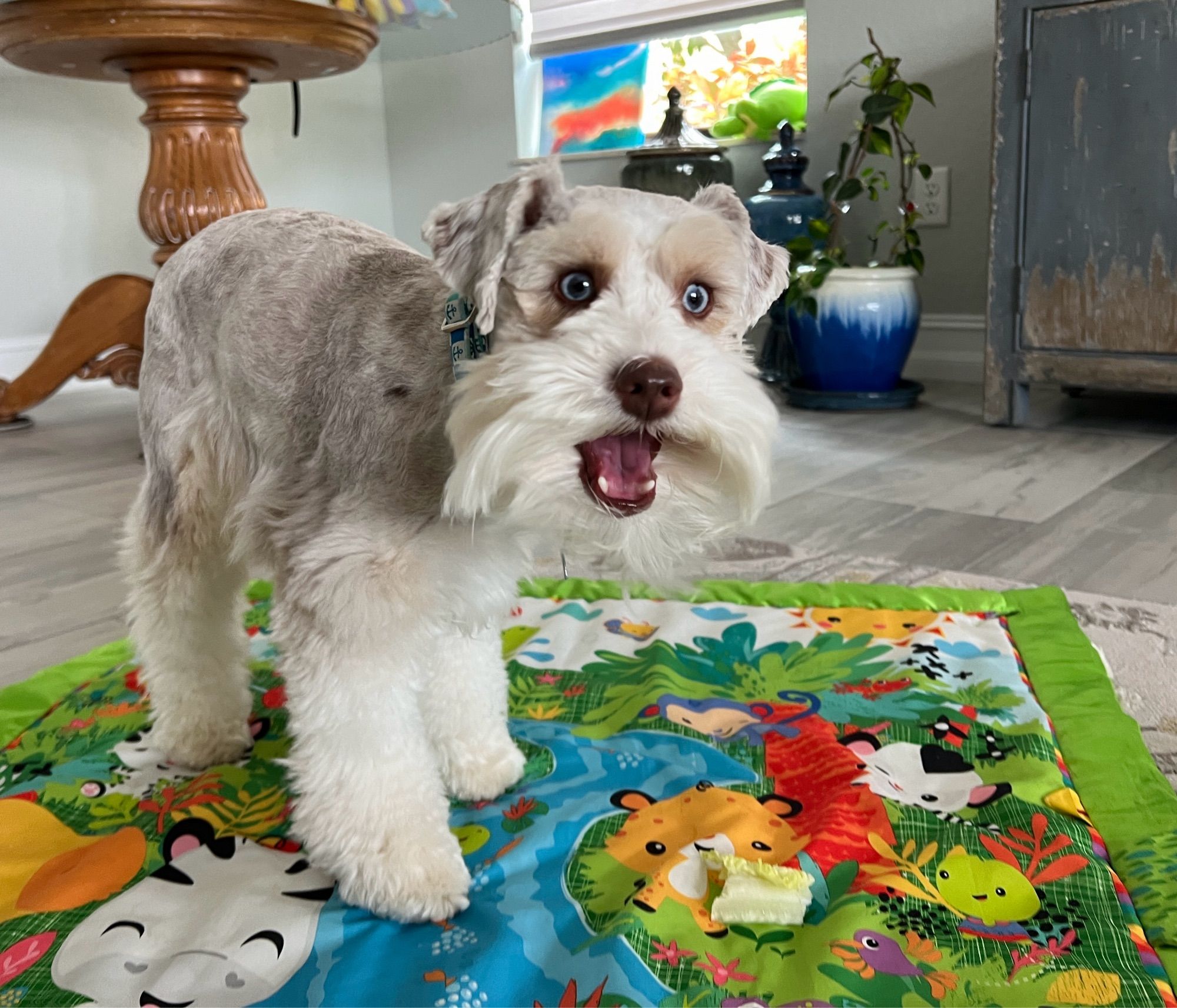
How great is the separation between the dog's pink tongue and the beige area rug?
0.73ft

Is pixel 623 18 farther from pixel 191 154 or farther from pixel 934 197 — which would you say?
pixel 191 154

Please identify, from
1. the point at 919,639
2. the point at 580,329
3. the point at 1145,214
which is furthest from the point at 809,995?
the point at 1145,214

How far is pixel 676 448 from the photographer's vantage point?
83cm

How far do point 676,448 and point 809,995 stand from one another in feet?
1.51

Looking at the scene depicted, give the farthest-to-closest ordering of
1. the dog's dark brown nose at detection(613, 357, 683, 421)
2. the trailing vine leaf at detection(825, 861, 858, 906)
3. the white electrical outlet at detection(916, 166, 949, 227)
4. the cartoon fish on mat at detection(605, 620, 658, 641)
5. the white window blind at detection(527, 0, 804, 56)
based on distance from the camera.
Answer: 1. the white window blind at detection(527, 0, 804, 56)
2. the white electrical outlet at detection(916, 166, 949, 227)
3. the cartoon fish on mat at detection(605, 620, 658, 641)
4. the trailing vine leaf at detection(825, 861, 858, 906)
5. the dog's dark brown nose at detection(613, 357, 683, 421)

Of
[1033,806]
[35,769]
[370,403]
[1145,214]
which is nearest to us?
[370,403]

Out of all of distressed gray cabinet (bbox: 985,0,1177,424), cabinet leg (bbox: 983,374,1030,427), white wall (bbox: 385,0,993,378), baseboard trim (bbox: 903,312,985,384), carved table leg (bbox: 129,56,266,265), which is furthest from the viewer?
baseboard trim (bbox: 903,312,985,384)

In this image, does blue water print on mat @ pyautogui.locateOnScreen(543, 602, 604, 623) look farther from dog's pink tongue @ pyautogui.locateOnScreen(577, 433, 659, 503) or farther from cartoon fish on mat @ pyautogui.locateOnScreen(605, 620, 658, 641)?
dog's pink tongue @ pyautogui.locateOnScreen(577, 433, 659, 503)

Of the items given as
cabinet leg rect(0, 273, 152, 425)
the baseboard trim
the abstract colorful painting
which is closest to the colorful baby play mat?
cabinet leg rect(0, 273, 152, 425)

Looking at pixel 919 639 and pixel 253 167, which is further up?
pixel 253 167

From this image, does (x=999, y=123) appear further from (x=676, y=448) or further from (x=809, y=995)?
(x=809, y=995)

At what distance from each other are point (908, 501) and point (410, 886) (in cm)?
157

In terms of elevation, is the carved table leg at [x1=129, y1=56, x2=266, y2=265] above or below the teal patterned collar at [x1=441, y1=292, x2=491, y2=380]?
above

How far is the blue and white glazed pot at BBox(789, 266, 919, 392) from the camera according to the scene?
9.91 feet
